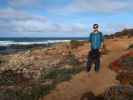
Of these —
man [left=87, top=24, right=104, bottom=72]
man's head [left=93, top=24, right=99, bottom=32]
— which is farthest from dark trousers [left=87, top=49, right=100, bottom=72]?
man's head [left=93, top=24, right=99, bottom=32]

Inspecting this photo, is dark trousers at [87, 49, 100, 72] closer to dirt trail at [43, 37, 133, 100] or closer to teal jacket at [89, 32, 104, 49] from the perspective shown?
teal jacket at [89, 32, 104, 49]

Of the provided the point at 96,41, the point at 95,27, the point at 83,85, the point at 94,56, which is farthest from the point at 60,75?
the point at 95,27

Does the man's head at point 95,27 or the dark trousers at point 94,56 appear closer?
the man's head at point 95,27

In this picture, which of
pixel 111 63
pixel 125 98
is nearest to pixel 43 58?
pixel 111 63

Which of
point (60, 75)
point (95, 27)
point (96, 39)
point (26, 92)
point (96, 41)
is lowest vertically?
point (26, 92)

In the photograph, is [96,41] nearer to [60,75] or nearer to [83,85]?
[83,85]

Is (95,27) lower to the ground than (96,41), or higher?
higher

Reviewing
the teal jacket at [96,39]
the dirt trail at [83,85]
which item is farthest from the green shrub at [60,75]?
the teal jacket at [96,39]

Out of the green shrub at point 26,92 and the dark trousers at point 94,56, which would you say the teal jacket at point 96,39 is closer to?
the dark trousers at point 94,56

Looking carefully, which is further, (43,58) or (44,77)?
(43,58)

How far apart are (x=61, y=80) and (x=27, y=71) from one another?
7663mm

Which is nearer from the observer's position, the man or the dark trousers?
the man

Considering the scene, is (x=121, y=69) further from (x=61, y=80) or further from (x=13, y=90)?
(x=13, y=90)

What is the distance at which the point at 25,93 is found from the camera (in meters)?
19.9
